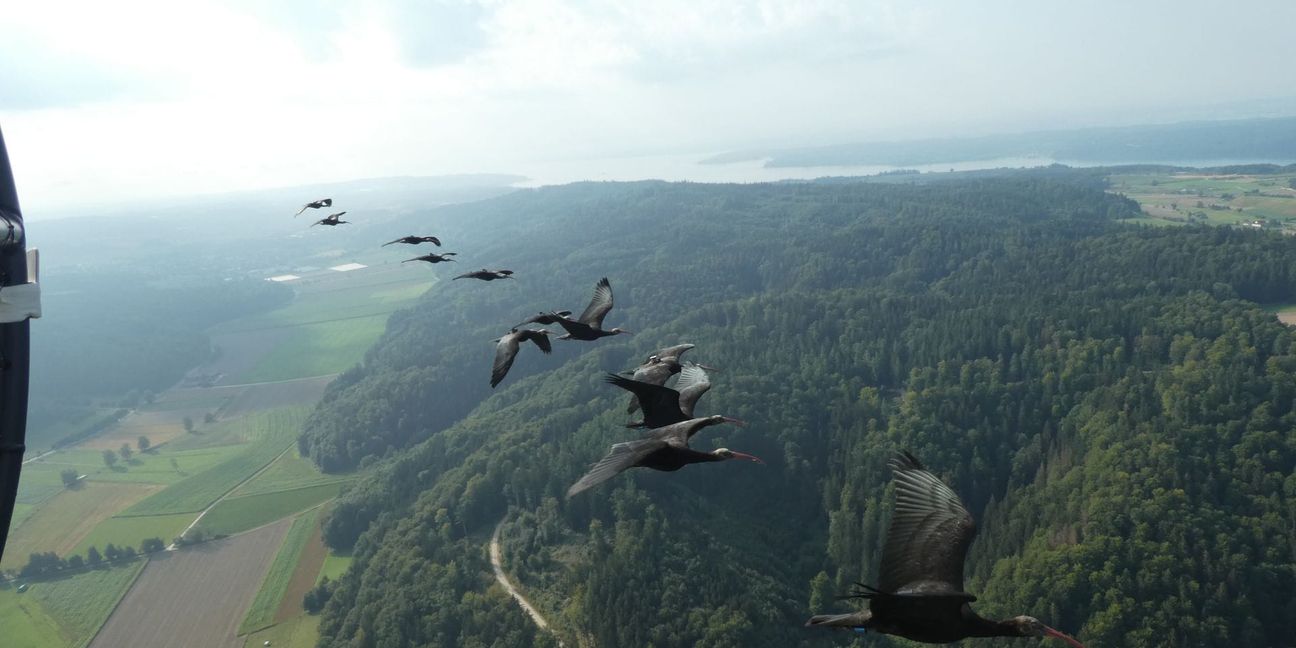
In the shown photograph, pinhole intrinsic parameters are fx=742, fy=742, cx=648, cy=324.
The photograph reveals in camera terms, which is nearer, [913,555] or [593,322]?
[913,555]

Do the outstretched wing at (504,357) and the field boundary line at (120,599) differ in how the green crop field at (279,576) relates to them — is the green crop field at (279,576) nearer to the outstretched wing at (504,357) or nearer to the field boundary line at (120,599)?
the field boundary line at (120,599)

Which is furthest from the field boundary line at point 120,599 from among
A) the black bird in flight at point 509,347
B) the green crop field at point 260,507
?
the black bird in flight at point 509,347

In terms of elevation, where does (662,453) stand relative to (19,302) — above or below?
below

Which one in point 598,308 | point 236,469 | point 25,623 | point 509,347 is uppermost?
point 598,308

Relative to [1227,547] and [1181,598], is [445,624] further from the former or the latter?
[1227,547]

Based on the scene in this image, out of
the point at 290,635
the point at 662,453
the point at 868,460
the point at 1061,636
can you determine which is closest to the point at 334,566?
the point at 290,635

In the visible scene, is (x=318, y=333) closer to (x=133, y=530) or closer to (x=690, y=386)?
(x=133, y=530)

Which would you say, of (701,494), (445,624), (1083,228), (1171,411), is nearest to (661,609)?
(445,624)

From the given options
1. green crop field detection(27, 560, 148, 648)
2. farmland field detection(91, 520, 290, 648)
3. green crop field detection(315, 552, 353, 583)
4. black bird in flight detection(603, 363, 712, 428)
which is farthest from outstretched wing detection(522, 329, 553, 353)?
green crop field detection(27, 560, 148, 648)
